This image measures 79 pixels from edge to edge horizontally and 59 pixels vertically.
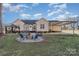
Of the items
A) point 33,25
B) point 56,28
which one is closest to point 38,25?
point 33,25

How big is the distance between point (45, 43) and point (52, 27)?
135mm

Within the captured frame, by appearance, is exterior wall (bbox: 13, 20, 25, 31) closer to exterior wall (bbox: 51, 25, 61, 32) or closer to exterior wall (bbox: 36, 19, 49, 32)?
exterior wall (bbox: 36, 19, 49, 32)

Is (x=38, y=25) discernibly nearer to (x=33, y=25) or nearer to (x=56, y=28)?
(x=33, y=25)

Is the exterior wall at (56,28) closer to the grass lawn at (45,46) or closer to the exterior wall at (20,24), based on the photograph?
the grass lawn at (45,46)

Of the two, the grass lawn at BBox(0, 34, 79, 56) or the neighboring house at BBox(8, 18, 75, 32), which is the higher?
the neighboring house at BBox(8, 18, 75, 32)

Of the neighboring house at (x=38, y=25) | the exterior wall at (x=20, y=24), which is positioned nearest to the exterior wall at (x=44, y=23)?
the neighboring house at (x=38, y=25)

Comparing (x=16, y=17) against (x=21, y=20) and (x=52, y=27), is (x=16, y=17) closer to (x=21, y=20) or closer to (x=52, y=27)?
(x=21, y=20)

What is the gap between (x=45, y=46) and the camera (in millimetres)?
1190

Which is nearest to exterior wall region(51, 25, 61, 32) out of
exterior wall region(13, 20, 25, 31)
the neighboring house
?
the neighboring house

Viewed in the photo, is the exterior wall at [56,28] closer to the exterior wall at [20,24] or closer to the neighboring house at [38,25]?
the neighboring house at [38,25]

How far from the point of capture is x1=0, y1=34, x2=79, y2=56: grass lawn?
3.87 ft

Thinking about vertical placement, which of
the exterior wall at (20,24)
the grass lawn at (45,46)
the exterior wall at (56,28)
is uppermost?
the exterior wall at (20,24)

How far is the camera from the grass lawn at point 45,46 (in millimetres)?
1179

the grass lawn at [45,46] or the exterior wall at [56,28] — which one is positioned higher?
the exterior wall at [56,28]
